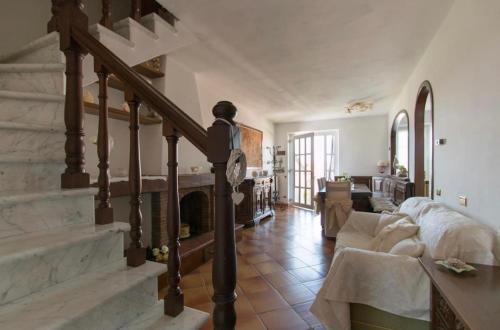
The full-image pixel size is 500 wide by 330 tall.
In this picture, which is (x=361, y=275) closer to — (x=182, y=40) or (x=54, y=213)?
(x=54, y=213)

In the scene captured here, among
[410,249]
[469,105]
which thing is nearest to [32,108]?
[410,249]

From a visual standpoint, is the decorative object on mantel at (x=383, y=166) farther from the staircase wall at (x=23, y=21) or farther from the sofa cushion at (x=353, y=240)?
the staircase wall at (x=23, y=21)

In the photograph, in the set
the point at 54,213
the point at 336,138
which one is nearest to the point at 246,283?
the point at 54,213

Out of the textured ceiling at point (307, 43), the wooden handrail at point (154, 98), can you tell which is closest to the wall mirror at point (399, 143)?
the textured ceiling at point (307, 43)

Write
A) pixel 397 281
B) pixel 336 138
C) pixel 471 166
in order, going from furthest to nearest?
pixel 336 138 < pixel 471 166 < pixel 397 281

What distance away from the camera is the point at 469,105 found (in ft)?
6.67

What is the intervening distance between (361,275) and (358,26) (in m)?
2.34

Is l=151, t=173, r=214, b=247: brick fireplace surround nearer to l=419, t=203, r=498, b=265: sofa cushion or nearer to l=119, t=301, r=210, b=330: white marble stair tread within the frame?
l=119, t=301, r=210, b=330: white marble stair tread

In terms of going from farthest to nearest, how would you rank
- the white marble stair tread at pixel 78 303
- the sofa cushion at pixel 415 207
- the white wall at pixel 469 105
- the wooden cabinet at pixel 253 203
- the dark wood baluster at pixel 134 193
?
the wooden cabinet at pixel 253 203
the sofa cushion at pixel 415 207
the white wall at pixel 469 105
the dark wood baluster at pixel 134 193
the white marble stair tread at pixel 78 303

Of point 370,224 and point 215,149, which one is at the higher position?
point 215,149

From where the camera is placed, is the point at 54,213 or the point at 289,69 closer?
the point at 54,213

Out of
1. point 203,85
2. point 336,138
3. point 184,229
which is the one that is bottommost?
point 184,229

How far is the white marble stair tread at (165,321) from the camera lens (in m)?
0.95

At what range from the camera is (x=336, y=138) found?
7.52 meters
